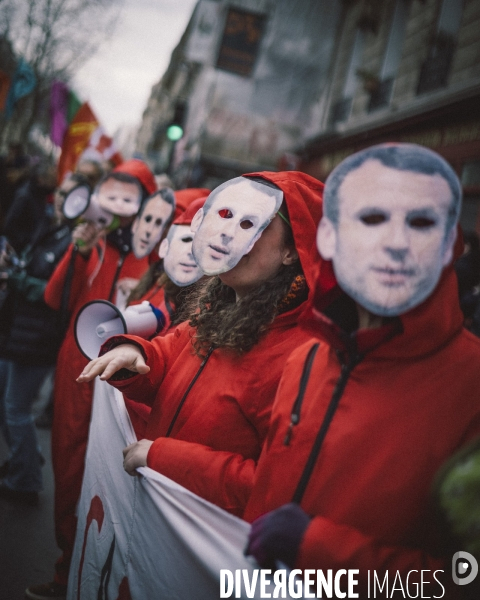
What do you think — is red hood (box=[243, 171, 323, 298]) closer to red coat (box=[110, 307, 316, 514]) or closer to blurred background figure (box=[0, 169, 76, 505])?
red coat (box=[110, 307, 316, 514])

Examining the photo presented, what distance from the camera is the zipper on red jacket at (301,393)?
130 cm

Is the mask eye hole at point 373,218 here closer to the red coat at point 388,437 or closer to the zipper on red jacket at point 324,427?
the red coat at point 388,437

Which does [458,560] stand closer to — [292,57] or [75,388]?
[75,388]

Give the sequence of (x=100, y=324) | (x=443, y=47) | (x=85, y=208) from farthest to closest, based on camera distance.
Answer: (x=443, y=47) → (x=85, y=208) → (x=100, y=324)

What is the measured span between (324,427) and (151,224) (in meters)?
2.06

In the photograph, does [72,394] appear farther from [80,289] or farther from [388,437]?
[388,437]

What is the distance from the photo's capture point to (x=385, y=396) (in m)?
1.21

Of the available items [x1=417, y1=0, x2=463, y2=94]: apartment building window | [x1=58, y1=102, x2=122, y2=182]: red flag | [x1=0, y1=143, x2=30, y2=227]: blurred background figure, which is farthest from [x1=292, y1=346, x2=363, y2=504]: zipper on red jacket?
[x1=417, y1=0, x2=463, y2=94]: apartment building window

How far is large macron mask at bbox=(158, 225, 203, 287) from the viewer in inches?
96.0

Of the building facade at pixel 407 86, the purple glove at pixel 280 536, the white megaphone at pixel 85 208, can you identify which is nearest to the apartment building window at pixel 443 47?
the building facade at pixel 407 86

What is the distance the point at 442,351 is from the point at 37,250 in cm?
337

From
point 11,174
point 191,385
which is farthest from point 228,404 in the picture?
point 11,174

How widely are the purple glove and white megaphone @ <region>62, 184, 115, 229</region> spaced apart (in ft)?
8.55

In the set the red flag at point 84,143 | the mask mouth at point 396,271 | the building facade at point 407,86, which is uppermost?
the building facade at point 407,86
